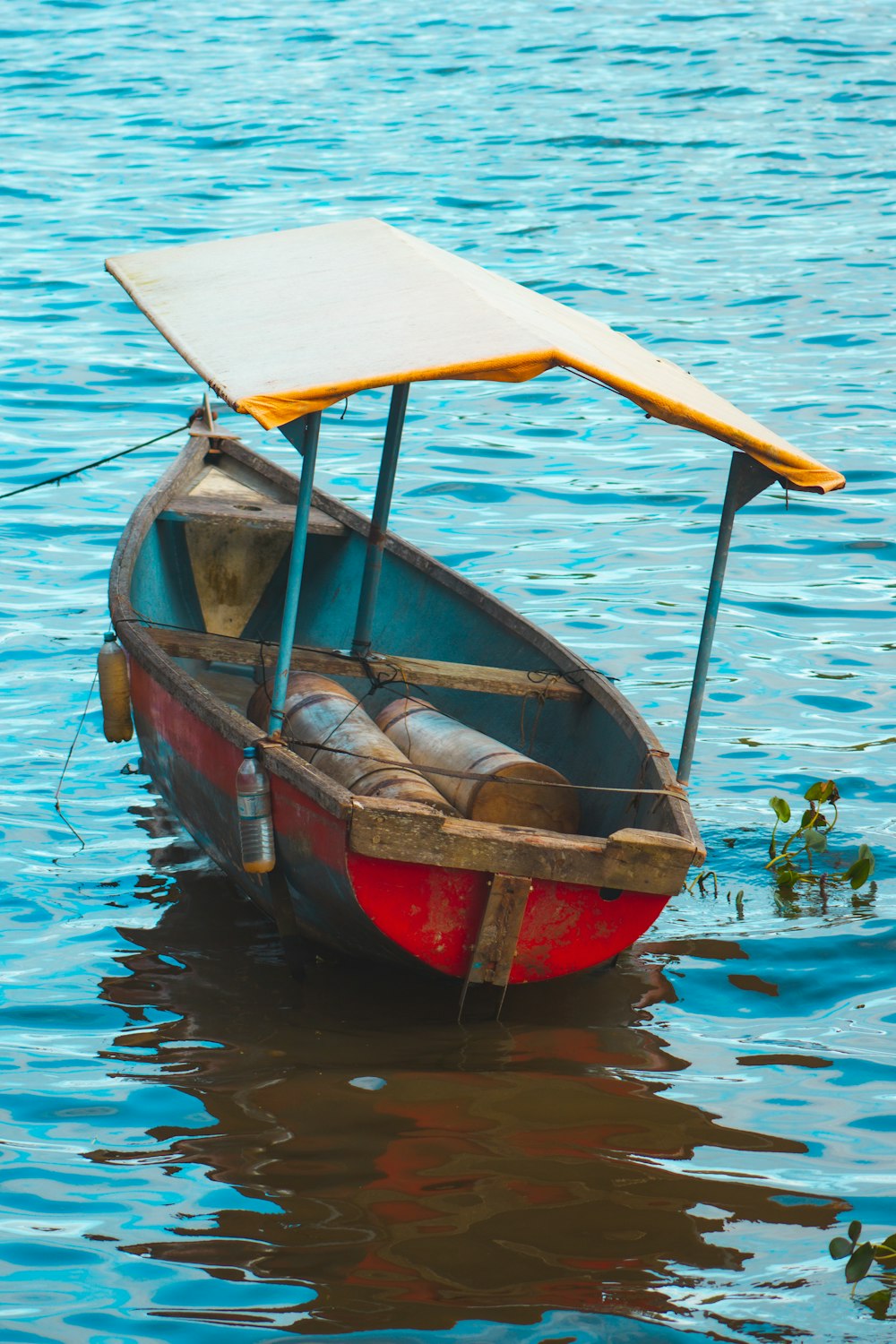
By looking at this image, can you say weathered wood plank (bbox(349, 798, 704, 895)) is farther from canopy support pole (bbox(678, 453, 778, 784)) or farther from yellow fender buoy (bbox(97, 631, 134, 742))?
yellow fender buoy (bbox(97, 631, 134, 742))

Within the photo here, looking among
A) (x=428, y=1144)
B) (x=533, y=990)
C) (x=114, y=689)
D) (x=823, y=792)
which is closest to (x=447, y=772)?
(x=533, y=990)

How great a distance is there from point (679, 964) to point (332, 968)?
134 centimetres

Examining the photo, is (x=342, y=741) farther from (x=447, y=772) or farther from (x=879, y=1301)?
(x=879, y=1301)

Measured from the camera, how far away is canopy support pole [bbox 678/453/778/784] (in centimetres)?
613

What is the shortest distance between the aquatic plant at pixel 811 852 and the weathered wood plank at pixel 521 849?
5.06 feet

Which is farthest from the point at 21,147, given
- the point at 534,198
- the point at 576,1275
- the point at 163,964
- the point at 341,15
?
the point at 576,1275

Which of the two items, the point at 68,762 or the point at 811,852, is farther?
the point at 68,762

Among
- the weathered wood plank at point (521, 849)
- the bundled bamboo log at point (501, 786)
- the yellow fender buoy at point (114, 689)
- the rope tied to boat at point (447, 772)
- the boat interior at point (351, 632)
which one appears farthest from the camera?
the yellow fender buoy at point (114, 689)

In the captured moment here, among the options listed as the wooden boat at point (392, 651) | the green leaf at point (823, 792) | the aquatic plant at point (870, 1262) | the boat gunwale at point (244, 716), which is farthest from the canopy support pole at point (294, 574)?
the aquatic plant at point (870, 1262)

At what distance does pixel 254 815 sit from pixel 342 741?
2.19ft

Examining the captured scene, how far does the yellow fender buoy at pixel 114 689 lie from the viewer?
24.1ft

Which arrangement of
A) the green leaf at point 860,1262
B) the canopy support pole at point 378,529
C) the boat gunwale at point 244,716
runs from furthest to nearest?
the canopy support pole at point 378,529 < the boat gunwale at point 244,716 < the green leaf at point 860,1262

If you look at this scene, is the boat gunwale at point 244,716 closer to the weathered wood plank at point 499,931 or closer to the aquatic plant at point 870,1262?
the weathered wood plank at point 499,931

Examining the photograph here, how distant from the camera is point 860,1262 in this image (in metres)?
4.16
